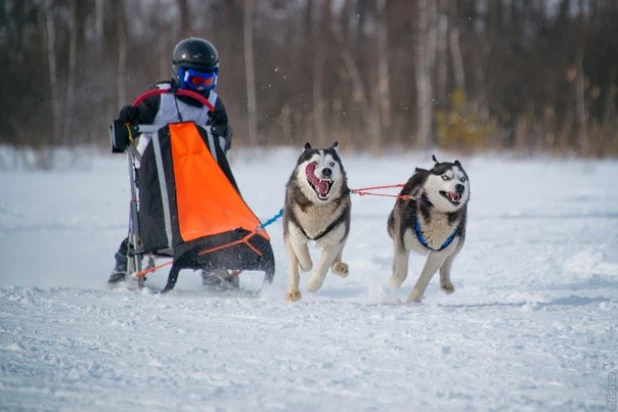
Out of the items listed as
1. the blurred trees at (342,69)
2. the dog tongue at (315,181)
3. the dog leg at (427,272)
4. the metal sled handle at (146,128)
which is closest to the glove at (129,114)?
the metal sled handle at (146,128)

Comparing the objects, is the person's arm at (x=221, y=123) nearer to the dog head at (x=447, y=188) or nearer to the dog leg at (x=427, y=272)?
the dog head at (x=447, y=188)

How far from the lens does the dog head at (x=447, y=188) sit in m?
3.70

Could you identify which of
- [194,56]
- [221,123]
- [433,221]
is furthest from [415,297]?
[194,56]

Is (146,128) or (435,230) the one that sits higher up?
(146,128)

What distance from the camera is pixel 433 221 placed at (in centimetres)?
375

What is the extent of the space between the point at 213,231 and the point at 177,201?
0.92ft

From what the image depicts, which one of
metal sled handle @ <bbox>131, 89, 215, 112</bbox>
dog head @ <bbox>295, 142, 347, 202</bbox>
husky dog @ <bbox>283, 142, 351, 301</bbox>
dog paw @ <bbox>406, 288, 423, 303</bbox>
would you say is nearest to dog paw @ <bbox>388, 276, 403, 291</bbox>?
dog paw @ <bbox>406, 288, 423, 303</bbox>

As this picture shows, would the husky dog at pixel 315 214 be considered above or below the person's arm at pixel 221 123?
below

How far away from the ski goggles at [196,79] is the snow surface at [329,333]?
4.35ft

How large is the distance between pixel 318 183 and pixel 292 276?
0.58m

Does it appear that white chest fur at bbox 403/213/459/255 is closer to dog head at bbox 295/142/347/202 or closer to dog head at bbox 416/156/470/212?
dog head at bbox 416/156/470/212

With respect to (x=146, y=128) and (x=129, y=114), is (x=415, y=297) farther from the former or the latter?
(x=129, y=114)

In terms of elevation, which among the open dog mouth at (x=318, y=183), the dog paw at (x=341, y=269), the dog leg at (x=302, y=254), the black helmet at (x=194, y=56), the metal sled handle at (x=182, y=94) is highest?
the black helmet at (x=194, y=56)

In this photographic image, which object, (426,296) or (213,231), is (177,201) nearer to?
(213,231)
